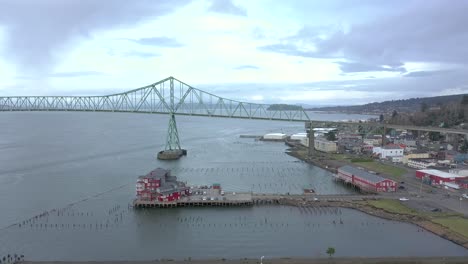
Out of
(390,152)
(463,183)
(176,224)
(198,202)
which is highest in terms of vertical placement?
(390,152)

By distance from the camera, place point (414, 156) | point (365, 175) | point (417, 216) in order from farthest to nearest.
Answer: point (414, 156) → point (365, 175) → point (417, 216)

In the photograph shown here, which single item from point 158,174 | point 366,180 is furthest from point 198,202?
point 366,180

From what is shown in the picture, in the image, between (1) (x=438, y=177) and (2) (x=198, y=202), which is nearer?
(2) (x=198, y=202)

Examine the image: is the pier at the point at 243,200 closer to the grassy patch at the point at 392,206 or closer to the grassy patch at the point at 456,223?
the grassy patch at the point at 392,206

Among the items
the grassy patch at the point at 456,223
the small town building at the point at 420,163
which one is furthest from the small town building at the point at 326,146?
the grassy patch at the point at 456,223

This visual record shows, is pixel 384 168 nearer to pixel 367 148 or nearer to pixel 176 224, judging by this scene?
pixel 367 148
